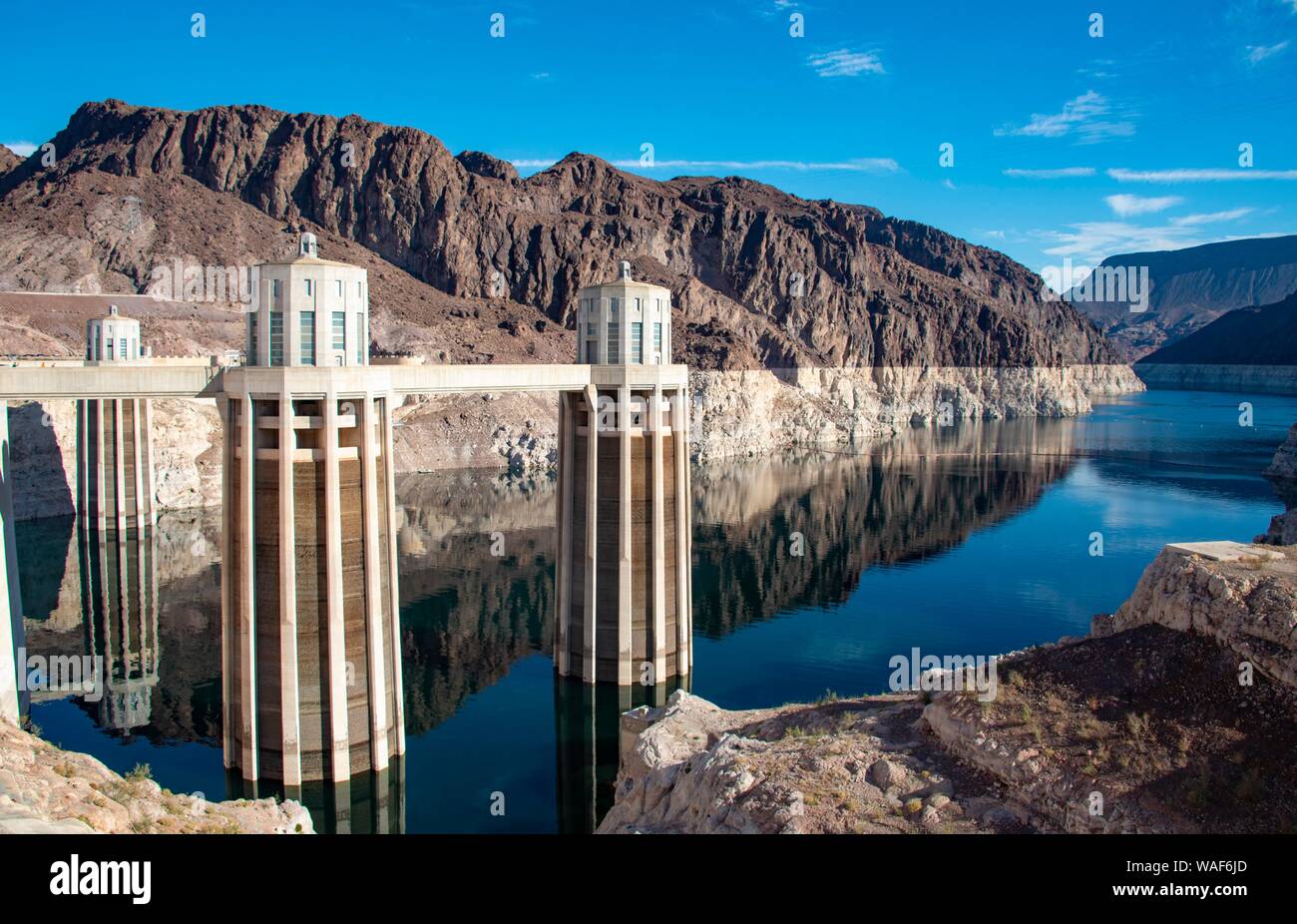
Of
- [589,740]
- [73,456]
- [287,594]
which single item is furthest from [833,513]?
[287,594]

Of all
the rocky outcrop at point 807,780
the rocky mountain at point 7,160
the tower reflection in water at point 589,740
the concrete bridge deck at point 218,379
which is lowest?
the tower reflection in water at point 589,740

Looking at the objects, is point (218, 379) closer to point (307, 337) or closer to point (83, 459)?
point (307, 337)

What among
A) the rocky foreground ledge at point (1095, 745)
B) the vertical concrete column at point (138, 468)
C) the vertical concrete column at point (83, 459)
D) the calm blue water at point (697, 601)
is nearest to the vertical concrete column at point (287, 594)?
the calm blue water at point (697, 601)

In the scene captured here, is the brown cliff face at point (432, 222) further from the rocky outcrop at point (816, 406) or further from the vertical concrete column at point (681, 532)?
the vertical concrete column at point (681, 532)

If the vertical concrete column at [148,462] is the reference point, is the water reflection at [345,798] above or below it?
below

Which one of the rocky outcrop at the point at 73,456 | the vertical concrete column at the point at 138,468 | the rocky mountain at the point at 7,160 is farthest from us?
the rocky mountain at the point at 7,160

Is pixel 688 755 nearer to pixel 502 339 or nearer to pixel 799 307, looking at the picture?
pixel 502 339
